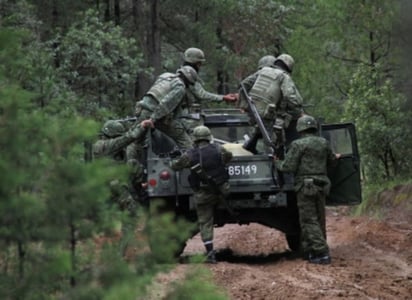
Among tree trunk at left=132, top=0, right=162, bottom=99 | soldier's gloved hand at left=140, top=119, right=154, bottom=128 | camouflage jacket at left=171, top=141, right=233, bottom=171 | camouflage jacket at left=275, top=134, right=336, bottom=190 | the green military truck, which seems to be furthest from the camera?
tree trunk at left=132, top=0, right=162, bottom=99

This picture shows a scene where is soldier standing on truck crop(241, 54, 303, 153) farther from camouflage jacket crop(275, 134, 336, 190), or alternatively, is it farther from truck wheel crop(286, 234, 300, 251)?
truck wheel crop(286, 234, 300, 251)

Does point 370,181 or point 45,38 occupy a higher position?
point 45,38

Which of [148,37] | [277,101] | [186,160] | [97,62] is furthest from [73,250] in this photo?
[148,37]

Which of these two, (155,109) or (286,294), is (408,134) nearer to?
(155,109)

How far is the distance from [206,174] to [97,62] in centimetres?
1115

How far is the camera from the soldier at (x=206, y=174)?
1103 centimetres

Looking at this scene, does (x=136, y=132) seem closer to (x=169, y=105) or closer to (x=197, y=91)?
(x=169, y=105)

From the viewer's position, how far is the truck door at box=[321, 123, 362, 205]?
12.1m

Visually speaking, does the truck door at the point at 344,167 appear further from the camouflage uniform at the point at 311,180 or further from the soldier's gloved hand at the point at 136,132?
the soldier's gloved hand at the point at 136,132

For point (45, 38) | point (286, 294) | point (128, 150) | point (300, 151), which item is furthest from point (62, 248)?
point (45, 38)

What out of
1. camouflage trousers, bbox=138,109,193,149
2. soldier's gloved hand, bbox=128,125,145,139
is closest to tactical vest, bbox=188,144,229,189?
camouflage trousers, bbox=138,109,193,149

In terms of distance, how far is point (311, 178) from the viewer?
11.2 metres

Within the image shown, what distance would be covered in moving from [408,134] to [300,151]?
425 inches

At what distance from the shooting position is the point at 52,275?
11.3ft
